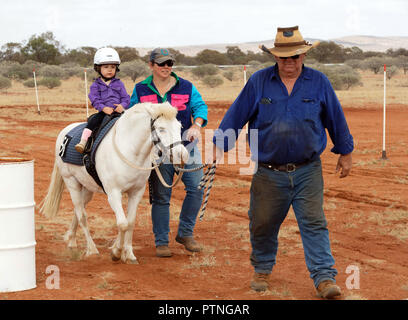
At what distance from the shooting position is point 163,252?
790 centimetres

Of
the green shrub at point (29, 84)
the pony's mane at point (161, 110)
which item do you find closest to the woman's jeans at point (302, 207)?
the pony's mane at point (161, 110)

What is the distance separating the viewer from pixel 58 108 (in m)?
31.7

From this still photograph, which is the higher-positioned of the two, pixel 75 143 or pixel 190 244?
pixel 75 143

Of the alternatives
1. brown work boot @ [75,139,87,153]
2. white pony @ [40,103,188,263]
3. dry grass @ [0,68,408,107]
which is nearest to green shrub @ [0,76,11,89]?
dry grass @ [0,68,408,107]

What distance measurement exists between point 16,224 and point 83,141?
1.84 meters

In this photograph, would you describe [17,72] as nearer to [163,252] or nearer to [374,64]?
[374,64]

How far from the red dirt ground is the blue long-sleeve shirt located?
4.47 feet

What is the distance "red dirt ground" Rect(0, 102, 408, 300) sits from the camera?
636 centimetres

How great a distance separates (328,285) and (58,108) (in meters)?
27.3

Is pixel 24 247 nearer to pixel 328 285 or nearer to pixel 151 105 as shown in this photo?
pixel 151 105

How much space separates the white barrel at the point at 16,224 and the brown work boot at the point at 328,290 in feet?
8.92

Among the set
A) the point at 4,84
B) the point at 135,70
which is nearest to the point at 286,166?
the point at 4,84

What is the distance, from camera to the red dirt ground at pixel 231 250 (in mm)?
6355
